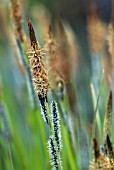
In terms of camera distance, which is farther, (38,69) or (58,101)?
(58,101)

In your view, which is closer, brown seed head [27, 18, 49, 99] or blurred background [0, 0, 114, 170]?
brown seed head [27, 18, 49, 99]

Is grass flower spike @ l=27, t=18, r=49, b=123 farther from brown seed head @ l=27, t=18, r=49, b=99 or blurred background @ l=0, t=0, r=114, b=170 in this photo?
blurred background @ l=0, t=0, r=114, b=170

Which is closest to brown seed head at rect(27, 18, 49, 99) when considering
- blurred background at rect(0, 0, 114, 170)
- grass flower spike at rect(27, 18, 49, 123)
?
grass flower spike at rect(27, 18, 49, 123)

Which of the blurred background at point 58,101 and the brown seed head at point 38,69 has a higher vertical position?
the blurred background at point 58,101

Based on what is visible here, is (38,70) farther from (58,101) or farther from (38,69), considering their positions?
(58,101)

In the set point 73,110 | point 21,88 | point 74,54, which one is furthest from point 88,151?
point 21,88

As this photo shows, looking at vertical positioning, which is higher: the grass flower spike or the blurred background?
the blurred background

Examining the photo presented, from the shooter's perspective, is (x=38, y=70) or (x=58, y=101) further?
(x=58, y=101)

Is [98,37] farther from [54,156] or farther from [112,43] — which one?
[54,156]

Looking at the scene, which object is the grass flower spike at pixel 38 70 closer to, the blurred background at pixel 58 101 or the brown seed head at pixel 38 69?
the brown seed head at pixel 38 69

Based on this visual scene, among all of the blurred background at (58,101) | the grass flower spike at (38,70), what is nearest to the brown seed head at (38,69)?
the grass flower spike at (38,70)

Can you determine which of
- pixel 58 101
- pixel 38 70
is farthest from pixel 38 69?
pixel 58 101
